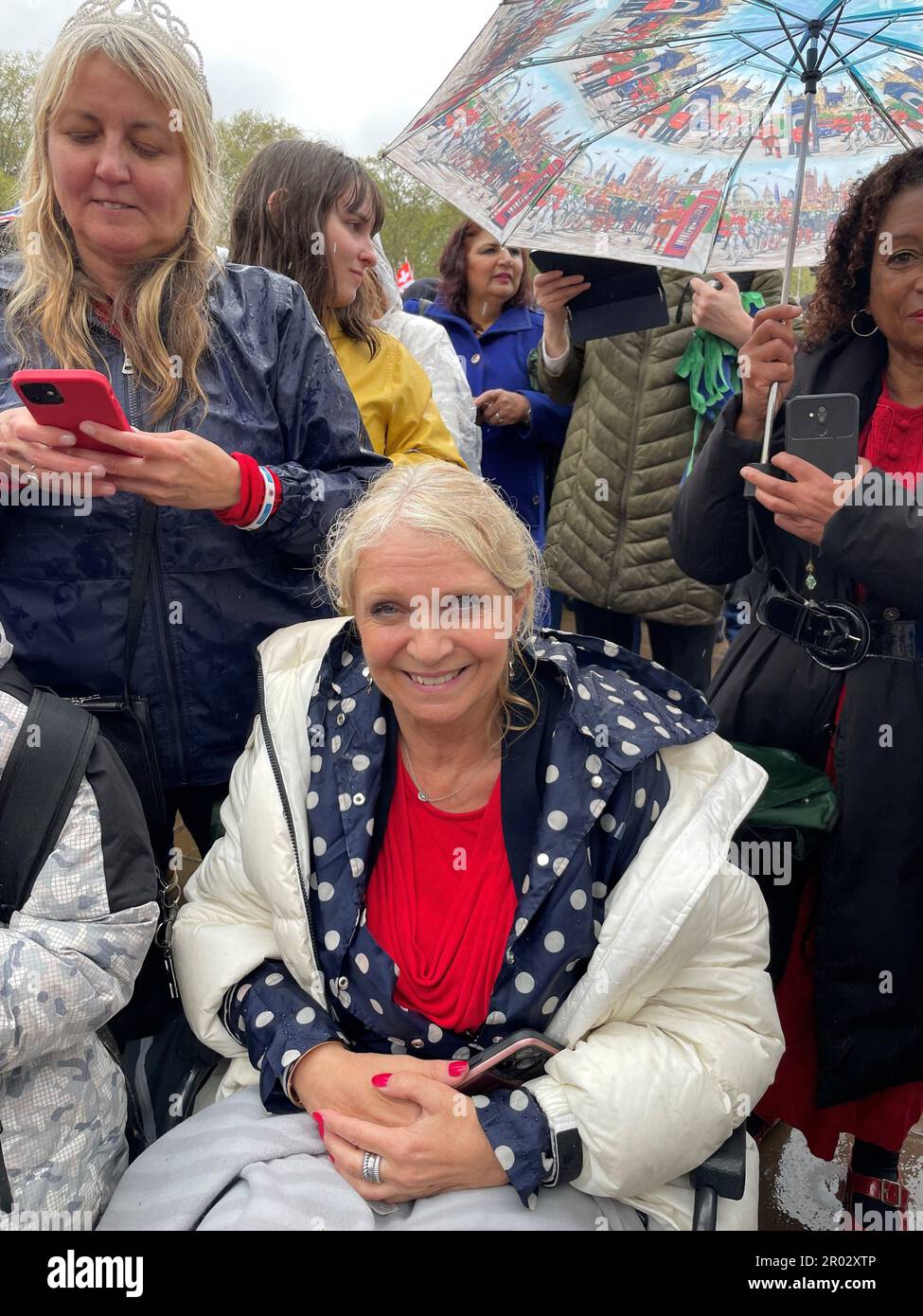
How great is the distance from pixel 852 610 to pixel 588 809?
750 mm

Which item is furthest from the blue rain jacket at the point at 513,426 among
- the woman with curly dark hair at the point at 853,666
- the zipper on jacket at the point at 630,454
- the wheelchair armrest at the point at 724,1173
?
the wheelchair armrest at the point at 724,1173

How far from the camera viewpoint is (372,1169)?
1609 millimetres

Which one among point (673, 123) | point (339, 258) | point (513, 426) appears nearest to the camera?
point (673, 123)

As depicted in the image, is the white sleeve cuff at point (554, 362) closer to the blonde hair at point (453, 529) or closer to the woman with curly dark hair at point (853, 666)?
the woman with curly dark hair at point (853, 666)

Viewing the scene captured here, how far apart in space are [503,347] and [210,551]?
230 centimetres

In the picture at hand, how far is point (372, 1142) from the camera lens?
162 centimetres

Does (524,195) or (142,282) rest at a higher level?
(524,195)

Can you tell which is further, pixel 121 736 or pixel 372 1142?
pixel 121 736

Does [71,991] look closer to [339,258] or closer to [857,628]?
[857,628]

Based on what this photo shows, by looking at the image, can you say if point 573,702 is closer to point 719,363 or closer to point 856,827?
point 856,827

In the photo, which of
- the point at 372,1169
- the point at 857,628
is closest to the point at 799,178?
the point at 857,628

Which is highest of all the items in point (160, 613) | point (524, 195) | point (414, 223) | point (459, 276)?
point (414, 223)

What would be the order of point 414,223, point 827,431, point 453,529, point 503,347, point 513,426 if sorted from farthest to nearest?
point 414,223
point 503,347
point 513,426
point 827,431
point 453,529
